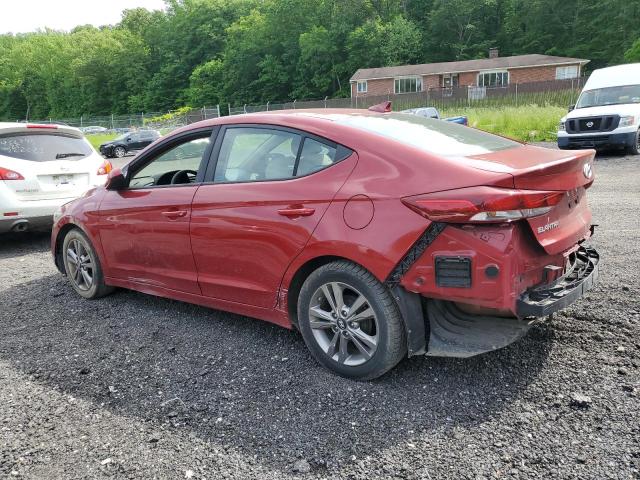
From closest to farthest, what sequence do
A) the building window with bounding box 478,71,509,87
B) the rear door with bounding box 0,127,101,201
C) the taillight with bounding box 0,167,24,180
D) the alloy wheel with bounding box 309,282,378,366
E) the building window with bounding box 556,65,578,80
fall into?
the alloy wheel with bounding box 309,282,378,366 < the taillight with bounding box 0,167,24,180 < the rear door with bounding box 0,127,101,201 < the building window with bounding box 556,65,578,80 < the building window with bounding box 478,71,509,87

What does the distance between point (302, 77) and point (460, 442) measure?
69.8m

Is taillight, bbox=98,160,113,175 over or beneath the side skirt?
over

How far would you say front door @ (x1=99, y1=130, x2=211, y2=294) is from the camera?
4.14 m

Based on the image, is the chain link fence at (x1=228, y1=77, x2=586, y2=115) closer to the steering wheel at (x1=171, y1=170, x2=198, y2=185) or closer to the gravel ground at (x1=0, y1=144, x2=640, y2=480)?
the steering wheel at (x1=171, y1=170, x2=198, y2=185)

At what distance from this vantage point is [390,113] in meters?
4.15

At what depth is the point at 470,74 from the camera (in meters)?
56.2

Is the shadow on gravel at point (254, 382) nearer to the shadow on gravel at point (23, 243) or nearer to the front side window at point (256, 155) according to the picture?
the front side window at point (256, 155)

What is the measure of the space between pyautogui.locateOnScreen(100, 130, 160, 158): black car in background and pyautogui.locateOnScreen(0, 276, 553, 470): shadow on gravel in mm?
29168

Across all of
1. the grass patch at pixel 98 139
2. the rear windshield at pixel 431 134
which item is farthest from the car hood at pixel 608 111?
the grass patch at pixel 98 139

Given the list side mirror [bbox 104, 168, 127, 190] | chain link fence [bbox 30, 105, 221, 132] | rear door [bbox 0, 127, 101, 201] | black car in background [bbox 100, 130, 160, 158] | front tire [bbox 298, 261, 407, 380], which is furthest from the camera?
chain link fence [bbox 30, 105, 221, 132]

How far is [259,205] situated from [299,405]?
1.29m

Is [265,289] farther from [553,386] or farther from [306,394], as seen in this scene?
[553,386]

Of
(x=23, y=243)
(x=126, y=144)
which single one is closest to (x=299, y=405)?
(x=23, y=243)

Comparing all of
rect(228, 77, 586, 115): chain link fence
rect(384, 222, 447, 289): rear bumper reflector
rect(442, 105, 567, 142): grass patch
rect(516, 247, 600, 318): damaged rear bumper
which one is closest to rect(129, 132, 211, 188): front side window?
rect(384, 222, 447, 289): rear bumper reflector
